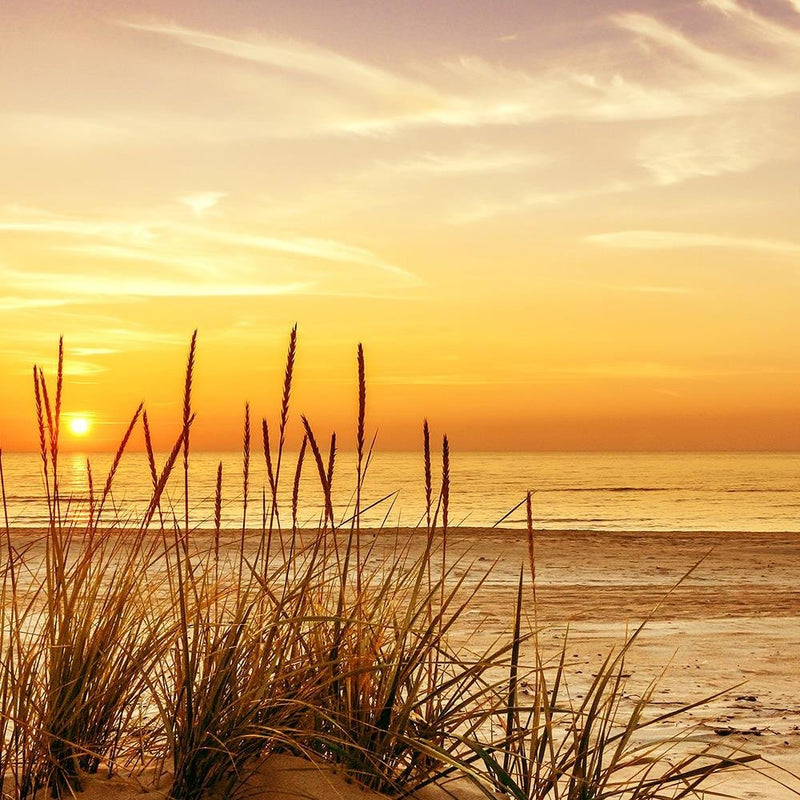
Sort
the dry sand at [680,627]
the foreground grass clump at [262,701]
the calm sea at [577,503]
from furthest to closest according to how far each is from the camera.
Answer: the calm sea at [577,503] < the dry sand at [680,627] < the foreground grass clump at [262,701]

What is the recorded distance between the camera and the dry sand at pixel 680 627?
152 inches

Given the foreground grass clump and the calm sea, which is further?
the calm sea

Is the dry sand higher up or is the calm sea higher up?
the dry sand

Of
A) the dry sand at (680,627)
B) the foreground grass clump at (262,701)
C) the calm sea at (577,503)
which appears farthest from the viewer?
the calm sea at (577,503)

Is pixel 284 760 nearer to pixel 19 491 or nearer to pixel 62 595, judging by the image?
pixel 62 595

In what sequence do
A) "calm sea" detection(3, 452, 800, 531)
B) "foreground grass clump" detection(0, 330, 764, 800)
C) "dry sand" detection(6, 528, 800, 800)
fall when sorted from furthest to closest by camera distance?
1. "calm sea" detection(3, 452, 800, 531)
2. "dry sand" detection(6, 528, 800, 800)
3. "foreground grass clump" detection(0, 330, 764, 800)

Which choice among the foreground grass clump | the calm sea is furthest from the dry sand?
the calm sea

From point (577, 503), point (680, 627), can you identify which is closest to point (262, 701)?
point (680, 627)

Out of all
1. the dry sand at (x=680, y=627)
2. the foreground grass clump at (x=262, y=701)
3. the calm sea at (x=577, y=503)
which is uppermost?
the foreground grass clump at (x=262, y=701)

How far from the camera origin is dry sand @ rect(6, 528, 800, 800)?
3855mm

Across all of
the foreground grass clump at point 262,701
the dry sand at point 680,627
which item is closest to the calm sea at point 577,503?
the dry sand at point 680,627

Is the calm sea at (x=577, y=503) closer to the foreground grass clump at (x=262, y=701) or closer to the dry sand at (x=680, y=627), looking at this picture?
the dry sand at (x=680, y=627)

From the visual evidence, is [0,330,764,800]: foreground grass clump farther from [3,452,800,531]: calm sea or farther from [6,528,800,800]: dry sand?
[3,452,800,531]: calm sea

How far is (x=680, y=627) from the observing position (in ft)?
27.7
